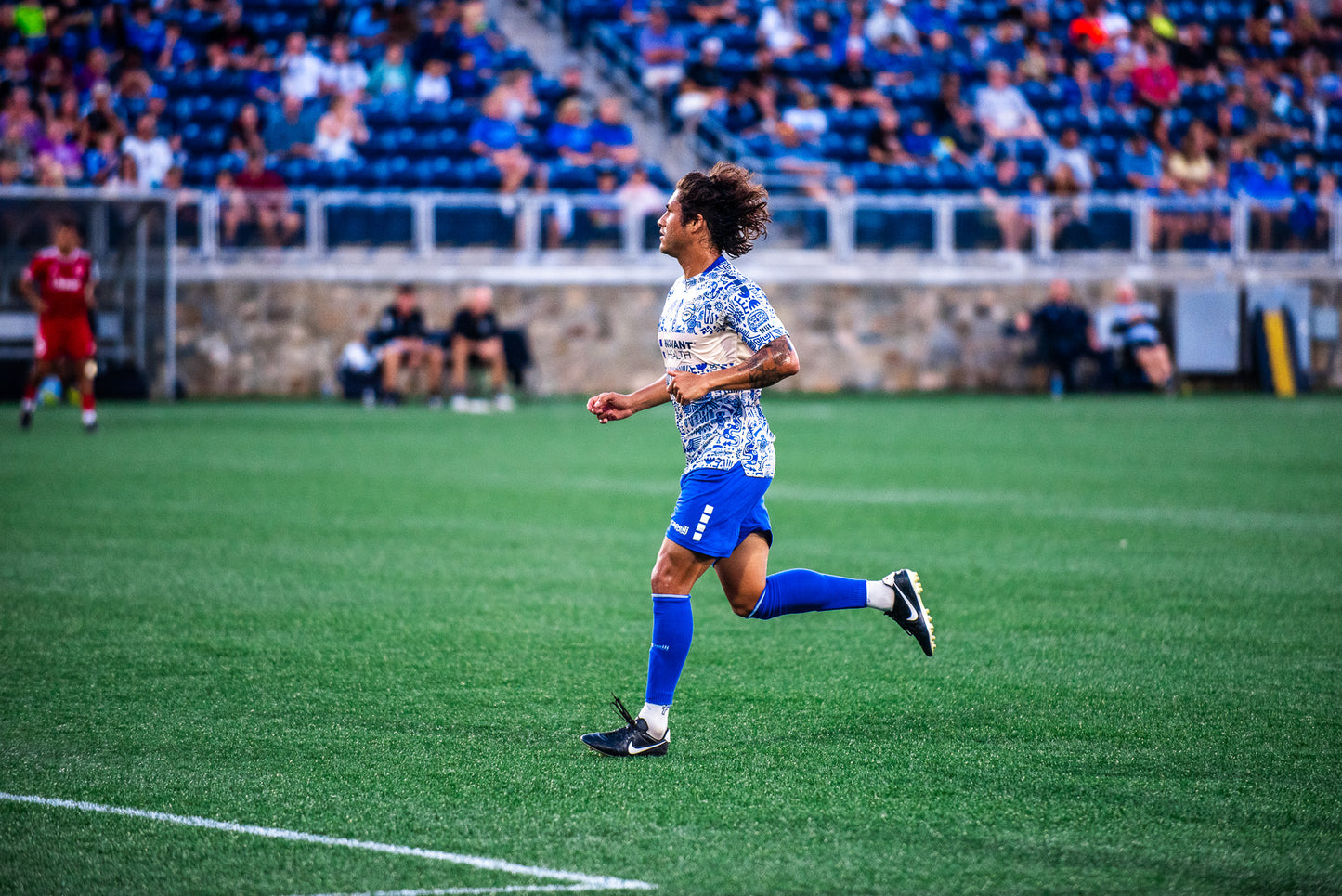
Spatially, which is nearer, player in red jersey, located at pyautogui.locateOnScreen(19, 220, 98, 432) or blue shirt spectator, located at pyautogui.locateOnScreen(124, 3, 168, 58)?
player in red jersey, located at pyautogui.locateOnScreen(19, 220, 98, 432)

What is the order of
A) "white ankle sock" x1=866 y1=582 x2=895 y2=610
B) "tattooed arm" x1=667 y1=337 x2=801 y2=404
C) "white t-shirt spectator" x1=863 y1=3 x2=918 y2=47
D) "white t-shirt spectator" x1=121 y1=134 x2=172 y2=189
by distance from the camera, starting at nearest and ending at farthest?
"tattooed arm" x1=667 y1=337 x2=801 y2=404
"white ankle sock" x1=866 y1=582 x2=895 y2=610
"white t-shirt spectator" x1=121 y1=134 x2=172 y2=189
"white t-shirt spectator" x1=863 y1=3 x2=918 y2=47

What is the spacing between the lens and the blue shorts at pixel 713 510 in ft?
17.1

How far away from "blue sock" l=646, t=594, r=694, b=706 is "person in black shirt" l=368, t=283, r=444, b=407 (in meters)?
17.6

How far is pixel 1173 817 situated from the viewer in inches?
177

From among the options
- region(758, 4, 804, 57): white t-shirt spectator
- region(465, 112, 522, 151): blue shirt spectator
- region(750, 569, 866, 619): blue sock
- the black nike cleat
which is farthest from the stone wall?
region(750, 569, 866, 619): blue sock

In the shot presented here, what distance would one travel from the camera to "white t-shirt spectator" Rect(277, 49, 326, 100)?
79.9 feet

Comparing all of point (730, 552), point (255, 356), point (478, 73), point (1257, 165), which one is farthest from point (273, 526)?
point (1257, 165)

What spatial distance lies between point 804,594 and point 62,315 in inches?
539

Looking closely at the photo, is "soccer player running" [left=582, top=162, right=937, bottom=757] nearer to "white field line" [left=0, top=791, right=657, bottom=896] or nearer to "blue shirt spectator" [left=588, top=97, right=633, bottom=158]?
"white field line" [left=0, top=791, right=657, bottom=896]

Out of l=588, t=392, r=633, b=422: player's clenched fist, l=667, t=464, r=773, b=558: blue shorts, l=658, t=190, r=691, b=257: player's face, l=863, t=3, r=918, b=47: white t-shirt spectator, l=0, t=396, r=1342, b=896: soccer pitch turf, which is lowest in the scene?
l=0, t=396, r=1342, b=896: soccer pitch turf

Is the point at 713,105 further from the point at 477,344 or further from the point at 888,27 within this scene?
the point at 477,344

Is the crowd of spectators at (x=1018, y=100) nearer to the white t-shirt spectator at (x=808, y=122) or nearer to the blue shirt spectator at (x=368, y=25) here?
the white t-shirt spectator at (x=808, y=122)

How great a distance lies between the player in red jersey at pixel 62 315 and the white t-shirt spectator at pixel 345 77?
8.19 metres

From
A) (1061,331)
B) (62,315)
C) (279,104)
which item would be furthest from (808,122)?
(62,315)
